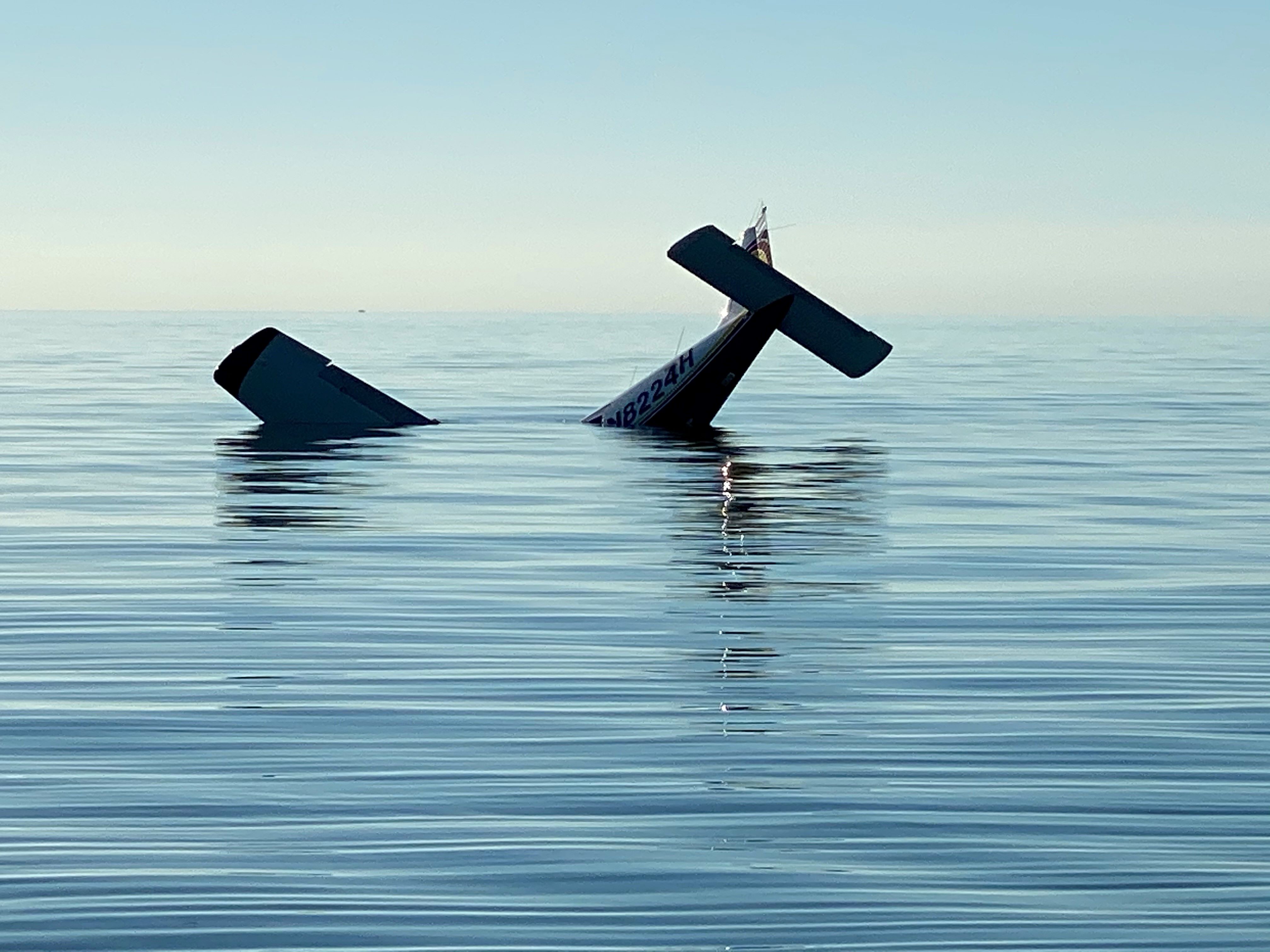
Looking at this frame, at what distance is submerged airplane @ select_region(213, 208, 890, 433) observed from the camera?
1496 inches

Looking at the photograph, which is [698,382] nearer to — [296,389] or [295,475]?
[296,389]

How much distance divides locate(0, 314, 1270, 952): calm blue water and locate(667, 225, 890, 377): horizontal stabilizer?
312 inches

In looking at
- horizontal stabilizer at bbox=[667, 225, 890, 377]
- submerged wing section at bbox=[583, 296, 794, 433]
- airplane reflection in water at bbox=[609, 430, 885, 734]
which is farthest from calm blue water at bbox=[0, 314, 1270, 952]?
submerged wing section at bbox=[583, 296, 794, 433]

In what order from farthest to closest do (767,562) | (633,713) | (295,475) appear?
(295,475)
(767,562)
(633,713)

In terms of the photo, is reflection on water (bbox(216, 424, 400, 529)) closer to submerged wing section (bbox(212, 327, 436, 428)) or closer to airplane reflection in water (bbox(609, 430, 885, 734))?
submerged wing section (bbox(212, 327, 436, 428))

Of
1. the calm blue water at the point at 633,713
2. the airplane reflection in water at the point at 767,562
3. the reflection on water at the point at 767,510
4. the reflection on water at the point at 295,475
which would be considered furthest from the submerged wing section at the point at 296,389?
the calm blue water at the point at 633,713

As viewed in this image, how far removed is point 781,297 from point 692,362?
4.40 meters

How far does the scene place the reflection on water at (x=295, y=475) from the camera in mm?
24484

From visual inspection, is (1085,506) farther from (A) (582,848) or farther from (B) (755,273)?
(A) (582,848)

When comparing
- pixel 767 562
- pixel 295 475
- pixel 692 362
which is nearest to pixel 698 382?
pixel 692 362

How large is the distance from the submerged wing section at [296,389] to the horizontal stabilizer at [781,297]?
417 inches

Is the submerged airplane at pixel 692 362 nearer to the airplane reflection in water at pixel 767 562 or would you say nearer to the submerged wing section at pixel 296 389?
the submerged wing section at pixel 296 389

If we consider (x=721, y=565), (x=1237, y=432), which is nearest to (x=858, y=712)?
(x=721, y=565)

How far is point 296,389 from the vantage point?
144ft
